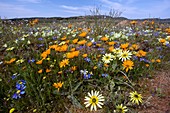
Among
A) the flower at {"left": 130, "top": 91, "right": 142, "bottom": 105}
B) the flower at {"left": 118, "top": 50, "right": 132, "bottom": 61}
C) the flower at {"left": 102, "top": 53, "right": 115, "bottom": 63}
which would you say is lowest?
the flower at {"left": 130, "top": 91, "right": 142, "bottom": 105}

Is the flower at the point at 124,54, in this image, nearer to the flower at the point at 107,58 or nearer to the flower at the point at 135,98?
the flower at the point at 107,58

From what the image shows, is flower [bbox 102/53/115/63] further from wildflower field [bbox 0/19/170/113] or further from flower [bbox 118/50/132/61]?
flower [bbox 118/50/132/61]

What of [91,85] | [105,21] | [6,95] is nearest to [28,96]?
[6,95]

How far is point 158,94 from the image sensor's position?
277 centimetres

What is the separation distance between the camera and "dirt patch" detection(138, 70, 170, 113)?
2508mm

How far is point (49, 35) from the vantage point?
5.32 metres

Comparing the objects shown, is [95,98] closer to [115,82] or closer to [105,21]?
[115,82]

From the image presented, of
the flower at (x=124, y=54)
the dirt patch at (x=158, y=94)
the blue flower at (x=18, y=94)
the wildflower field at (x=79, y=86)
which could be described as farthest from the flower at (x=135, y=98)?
the blue flower at (x=18, y=94)

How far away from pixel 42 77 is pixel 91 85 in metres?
0.81

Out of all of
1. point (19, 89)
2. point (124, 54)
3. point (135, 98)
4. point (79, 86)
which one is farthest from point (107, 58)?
point (19, 89)

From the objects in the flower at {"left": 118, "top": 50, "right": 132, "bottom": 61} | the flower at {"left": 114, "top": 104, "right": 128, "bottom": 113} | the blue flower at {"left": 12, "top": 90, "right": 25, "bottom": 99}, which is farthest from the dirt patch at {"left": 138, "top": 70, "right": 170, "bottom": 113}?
the blue flower at {"left": 12, "top": 90, "right": 25, "bottom": 99}

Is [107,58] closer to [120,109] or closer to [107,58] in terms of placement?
[107,58]

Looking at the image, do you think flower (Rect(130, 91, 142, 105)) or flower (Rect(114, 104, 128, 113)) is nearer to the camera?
flower (Rect(114, 104, 128, 113))

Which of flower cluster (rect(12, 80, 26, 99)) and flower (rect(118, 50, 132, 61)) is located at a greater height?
flower (rect(118, 50, 132, 61))
